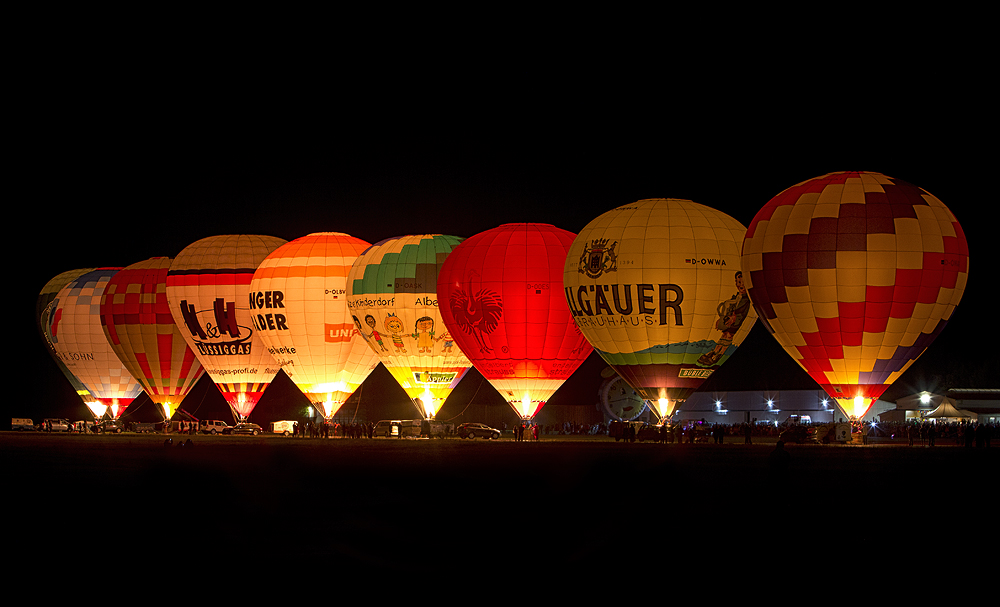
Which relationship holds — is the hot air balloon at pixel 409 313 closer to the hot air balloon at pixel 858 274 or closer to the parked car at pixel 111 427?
the hot air balloon at pixel 858 274

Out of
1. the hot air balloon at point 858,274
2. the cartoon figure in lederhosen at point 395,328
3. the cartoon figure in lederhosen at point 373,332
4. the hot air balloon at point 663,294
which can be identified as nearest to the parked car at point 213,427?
the cartoon figure in lederhosen at point 373,332

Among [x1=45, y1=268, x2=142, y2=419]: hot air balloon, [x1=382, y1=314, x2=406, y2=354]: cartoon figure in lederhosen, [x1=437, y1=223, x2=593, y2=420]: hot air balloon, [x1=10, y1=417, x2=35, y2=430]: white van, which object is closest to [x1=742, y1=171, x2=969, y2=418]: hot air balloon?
[x1=437, y1=223, x2=593, y2=420]: hot air balloon

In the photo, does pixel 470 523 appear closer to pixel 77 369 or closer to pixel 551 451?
pixel 551 451

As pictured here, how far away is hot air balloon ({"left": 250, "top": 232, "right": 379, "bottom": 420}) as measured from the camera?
1607 inches

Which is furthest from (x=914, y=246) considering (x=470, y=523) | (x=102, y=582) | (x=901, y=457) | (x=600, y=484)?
(x=102, y=582)

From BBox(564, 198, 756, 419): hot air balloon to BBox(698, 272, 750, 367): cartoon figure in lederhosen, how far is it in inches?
1.1

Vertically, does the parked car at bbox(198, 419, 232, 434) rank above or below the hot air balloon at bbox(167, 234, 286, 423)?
below

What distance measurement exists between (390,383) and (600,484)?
4635 centimetres

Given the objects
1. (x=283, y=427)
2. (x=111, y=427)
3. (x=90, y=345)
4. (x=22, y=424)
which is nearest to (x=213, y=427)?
(x=283, y=427)

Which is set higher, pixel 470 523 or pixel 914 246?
pixel 914 246

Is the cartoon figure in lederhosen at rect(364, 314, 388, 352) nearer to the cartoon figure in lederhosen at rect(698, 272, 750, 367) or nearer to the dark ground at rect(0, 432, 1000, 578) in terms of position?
the cartoon figure in lederhosen at rect(698, 272, 750, 367)

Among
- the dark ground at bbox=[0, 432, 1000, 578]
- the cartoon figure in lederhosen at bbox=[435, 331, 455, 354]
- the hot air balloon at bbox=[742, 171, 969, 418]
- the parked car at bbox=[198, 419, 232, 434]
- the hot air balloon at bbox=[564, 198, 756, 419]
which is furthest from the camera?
the parked car at bbox=[198, 419, 232, 434]

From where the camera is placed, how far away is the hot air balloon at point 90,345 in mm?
50562

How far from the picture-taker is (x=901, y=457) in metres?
24.4
